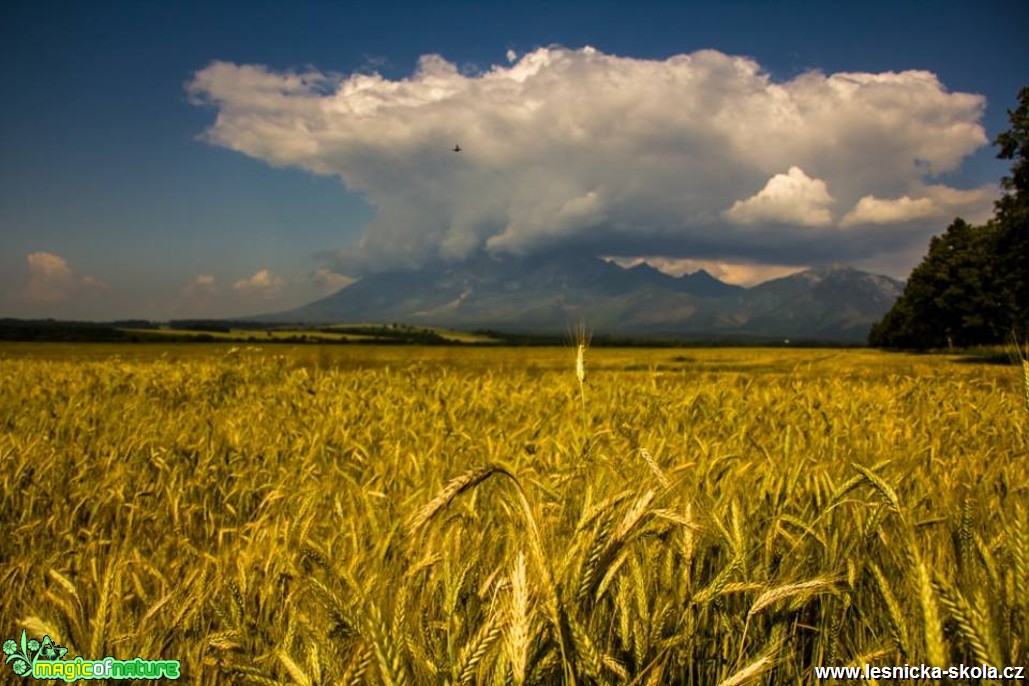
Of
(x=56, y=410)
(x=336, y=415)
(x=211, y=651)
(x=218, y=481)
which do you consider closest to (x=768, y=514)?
(x=211, y=651)

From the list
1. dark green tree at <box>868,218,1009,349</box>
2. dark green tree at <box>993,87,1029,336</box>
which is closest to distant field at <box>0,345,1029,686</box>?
dark green tree at <box>993,87,1029,336</box>

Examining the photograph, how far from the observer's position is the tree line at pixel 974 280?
2508 cm

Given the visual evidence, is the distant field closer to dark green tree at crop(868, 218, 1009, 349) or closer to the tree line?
the tree line

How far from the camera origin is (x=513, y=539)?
1.74m

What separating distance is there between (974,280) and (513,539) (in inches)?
2372

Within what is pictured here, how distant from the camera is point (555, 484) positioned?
2.48 m

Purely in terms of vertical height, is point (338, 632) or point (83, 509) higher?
point (338, 632)

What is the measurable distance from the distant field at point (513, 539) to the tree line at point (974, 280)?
26113 mm

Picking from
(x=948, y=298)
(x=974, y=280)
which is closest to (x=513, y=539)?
(x=974, y=280)

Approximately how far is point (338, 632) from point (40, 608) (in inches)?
44.4

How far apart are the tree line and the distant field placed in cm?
2611

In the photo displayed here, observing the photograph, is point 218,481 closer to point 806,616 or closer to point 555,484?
point 555,484

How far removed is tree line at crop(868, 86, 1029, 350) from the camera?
25078mm

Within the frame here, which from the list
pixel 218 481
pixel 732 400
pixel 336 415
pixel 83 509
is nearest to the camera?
pixel 83 509
